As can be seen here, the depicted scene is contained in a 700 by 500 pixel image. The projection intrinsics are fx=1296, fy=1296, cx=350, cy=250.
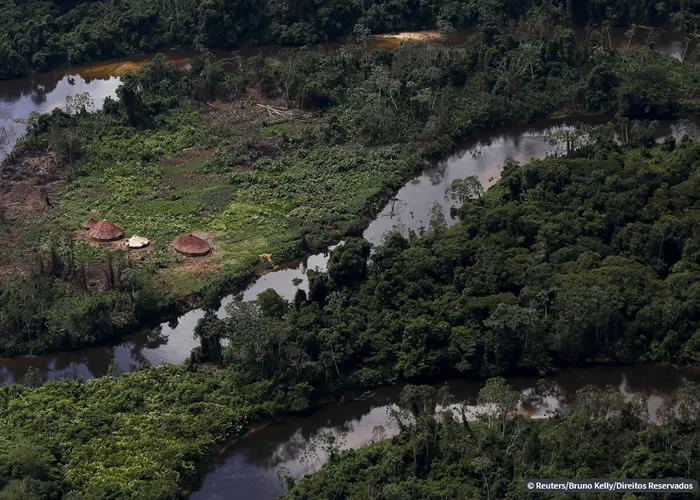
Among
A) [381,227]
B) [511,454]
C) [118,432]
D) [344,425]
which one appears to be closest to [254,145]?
[381,227]

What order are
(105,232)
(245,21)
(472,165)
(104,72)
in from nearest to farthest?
(105,232) < (472,165) < (104,72) < (245,21)

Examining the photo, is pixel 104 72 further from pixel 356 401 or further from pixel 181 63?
pixel 356 401

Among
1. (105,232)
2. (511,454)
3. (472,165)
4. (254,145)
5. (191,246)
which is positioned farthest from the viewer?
(254,145)

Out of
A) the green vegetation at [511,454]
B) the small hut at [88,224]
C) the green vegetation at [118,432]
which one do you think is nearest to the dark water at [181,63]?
the green vegetation at [118,432]

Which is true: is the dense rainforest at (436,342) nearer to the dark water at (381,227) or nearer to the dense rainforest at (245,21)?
the dark water at (381,227)

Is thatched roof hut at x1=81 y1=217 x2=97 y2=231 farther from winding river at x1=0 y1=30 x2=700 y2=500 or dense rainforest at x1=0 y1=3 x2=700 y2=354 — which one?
winding river at x1=0 y1=30 x2=700 y2=500

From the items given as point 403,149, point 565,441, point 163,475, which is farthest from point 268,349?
point 403,149

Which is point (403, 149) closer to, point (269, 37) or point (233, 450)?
point (269, 37)
